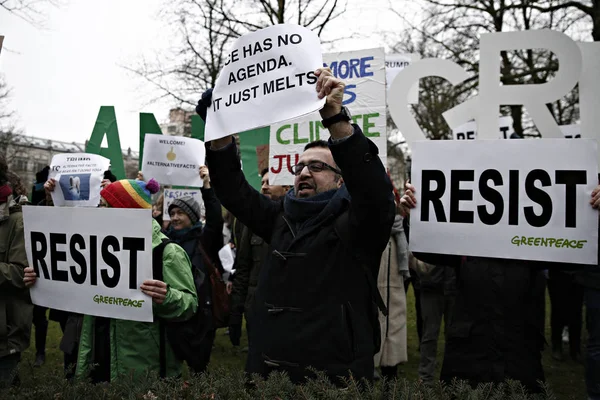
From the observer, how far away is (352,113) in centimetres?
471

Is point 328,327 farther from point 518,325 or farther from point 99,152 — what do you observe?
point 99,152

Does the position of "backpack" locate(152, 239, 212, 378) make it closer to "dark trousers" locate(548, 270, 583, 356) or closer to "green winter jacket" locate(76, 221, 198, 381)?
"green winter jacket" locate(76, 221, 198, 381)

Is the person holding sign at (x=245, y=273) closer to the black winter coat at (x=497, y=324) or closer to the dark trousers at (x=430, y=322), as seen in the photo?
the dark trousers at (x=430, y=322)

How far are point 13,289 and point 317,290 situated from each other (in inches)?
83.3

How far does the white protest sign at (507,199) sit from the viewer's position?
286 cm

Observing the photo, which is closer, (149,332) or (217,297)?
(149,332)

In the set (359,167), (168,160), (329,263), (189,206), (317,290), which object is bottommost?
(317,290)

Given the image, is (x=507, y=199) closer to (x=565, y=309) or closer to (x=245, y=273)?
(x=245, y=273)

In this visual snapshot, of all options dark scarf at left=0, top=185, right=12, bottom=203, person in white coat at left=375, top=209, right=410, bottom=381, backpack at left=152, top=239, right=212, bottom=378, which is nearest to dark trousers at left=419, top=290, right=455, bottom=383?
person in white coat at left=375, top=209, right=410, bottom=381

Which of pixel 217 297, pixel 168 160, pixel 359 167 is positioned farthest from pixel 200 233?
pixel 359 167

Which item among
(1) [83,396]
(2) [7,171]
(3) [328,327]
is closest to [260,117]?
(3) [328,327]

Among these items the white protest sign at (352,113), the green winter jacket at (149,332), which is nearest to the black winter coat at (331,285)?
the green winter jacket at (149,332)

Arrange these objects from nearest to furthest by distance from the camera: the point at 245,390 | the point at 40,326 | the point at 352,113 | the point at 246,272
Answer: the point at 245,390 → the point at 352,113 → the point at 246,272 → the point at 40,326

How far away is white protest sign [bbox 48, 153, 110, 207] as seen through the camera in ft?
15.8
